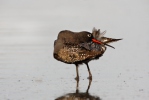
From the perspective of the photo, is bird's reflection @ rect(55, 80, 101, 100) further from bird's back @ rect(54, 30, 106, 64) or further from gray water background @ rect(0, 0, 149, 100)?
bird's back @ rect(54, 30, 106, 64)

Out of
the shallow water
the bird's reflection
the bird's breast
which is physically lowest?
the bird's reflection

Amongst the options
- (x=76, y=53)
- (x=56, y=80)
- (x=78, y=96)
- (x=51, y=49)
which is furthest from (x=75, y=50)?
(x=51, y=49)

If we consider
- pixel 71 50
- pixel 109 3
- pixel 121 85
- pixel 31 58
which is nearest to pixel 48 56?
pixel 31 58

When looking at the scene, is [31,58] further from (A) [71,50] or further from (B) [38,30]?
(B) [38,30]

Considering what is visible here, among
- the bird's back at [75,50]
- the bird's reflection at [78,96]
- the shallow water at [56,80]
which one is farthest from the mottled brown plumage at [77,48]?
the bird's reflection at [78,96]

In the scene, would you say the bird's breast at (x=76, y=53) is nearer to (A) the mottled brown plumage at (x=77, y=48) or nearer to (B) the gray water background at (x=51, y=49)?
(A) the mottled brown plumage at (x=77, y=48)

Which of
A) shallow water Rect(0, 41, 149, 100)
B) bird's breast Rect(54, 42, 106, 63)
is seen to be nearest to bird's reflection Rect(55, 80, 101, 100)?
shallow water Rect(0, 41, 149, 100)
